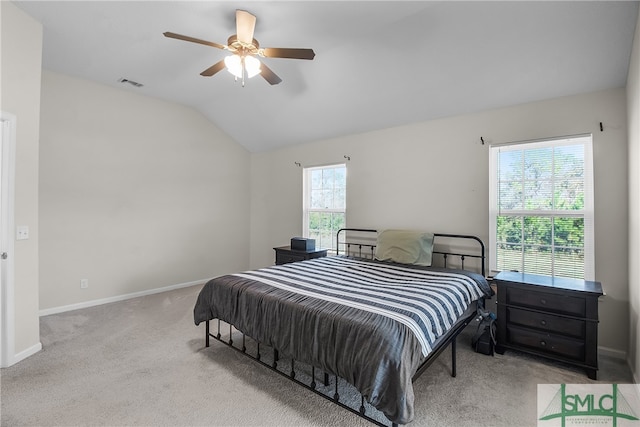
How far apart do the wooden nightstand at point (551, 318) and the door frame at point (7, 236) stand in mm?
4095

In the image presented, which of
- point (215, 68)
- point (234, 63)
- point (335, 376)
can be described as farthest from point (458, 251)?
point (215, 68)

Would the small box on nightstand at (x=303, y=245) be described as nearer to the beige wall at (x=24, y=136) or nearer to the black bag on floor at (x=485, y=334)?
the black bag on floor at (x=485, y=334)

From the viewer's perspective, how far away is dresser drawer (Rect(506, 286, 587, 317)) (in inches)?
91.1

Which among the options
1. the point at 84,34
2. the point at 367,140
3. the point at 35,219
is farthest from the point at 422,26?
the point at 35,219

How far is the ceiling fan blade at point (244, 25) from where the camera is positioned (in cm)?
213

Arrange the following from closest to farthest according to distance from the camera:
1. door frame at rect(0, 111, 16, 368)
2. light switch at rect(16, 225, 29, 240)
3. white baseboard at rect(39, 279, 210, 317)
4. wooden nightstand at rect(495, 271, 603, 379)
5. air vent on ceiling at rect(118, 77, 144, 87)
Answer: wooden nightstand at rect(495, 271, 603, 379)
door frame at rect(0, 111, 16, 368)
light switch at rect(16, 225, 29, 240)
white baseboard at rect(39, 279, 210, 317)
air vent on ceiling at rect(118, 77, 144, 87)

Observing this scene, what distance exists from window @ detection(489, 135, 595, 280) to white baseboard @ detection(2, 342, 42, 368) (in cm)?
441

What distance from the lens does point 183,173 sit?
4.79m

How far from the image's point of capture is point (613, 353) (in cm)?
253

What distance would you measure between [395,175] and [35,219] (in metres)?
3.75

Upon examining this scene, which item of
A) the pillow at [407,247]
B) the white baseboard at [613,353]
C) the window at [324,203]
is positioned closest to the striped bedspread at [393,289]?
the pillow at [407,247]

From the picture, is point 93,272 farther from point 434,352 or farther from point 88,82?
point 434,352

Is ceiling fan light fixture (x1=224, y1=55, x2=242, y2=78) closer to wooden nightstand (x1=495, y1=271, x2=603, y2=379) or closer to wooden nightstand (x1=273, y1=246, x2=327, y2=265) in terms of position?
wooden nightstand (x1=273, y1=246, x2=327, y2=265)

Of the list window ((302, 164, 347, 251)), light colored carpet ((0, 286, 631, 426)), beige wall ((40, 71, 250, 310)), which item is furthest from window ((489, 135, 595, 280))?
beige wall ((40, 71, 250, 310))
